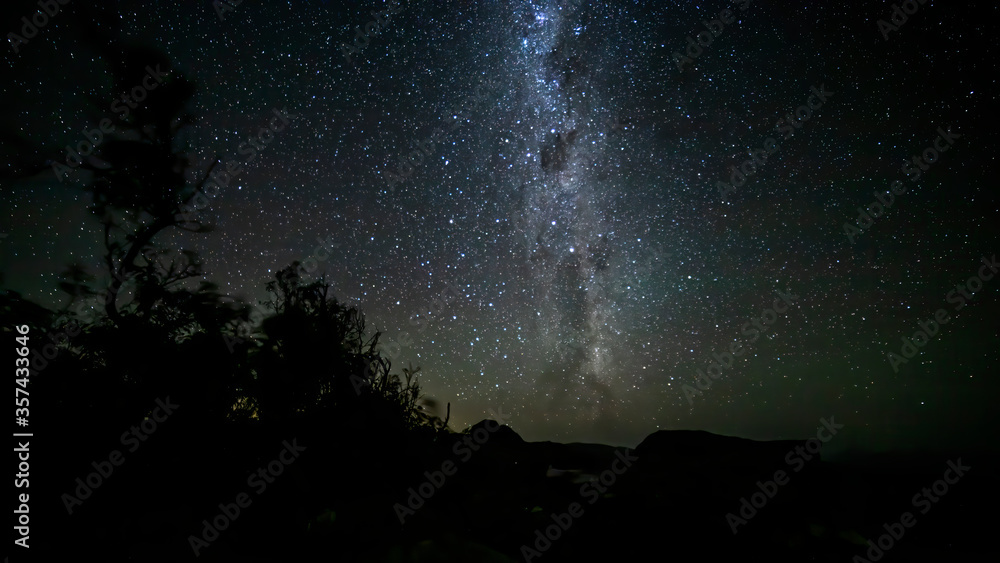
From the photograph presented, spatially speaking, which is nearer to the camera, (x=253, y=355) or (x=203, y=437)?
(x=203, y=437)

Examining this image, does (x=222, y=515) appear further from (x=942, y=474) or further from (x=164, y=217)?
(x=942, y=474)

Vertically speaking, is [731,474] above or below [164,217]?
above

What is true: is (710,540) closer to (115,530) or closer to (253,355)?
(115,530)

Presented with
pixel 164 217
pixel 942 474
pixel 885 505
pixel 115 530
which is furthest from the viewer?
pixel 164 217

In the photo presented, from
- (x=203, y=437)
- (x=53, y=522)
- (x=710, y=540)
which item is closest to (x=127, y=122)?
(x=203, y=437)

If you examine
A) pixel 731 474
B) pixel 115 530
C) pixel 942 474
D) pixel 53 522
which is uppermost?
pixel 942 474

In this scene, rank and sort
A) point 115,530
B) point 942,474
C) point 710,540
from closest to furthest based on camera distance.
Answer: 1. point 115,530
2. point 710,540
3. point 942,474

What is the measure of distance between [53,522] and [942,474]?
8.00 m

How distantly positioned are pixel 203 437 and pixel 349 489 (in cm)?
150

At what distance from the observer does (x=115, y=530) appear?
2.89m

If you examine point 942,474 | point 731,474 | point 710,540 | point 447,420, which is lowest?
point 447,420

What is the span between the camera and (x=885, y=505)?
403 centimetres

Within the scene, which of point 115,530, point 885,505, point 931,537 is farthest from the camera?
point 885,505

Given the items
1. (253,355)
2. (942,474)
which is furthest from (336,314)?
(942,474)
